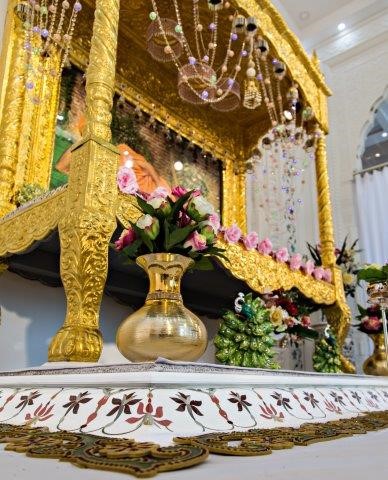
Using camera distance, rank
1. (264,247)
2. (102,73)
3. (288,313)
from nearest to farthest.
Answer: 1. (102,73)
2. (264,247)
3. (288,313)

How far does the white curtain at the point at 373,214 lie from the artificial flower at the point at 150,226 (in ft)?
13.7

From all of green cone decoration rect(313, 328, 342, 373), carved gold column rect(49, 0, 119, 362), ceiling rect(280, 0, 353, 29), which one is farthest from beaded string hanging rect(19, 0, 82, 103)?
ceiling rect(280, 0, 353, 29)

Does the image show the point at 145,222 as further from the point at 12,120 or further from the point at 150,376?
the point at 12,120

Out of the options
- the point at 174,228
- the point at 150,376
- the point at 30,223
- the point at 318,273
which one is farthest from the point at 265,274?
the point at 150,376

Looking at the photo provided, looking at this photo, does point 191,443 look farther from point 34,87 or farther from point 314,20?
point 314,20

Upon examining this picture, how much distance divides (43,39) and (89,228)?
71.3 inches

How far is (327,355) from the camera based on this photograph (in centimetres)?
318

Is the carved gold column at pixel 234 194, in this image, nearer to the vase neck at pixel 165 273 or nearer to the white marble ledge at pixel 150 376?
the vase neck at pixel 165 273

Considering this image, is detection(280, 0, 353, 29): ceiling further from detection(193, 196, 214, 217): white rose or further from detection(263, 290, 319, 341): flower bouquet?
detection(193, 196, 214, 217): white rose

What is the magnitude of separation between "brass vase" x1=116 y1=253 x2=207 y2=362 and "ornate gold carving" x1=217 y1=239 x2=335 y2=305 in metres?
0.88

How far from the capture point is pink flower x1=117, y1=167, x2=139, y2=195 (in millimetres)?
1761

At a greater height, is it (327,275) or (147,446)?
(327,275)

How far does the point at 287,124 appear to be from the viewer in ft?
13.3

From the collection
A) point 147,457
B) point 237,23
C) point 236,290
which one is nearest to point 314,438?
point 147,457
